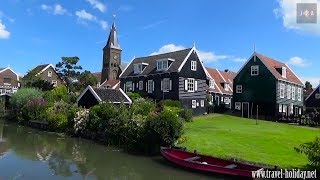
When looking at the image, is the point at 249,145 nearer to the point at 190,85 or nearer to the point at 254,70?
the point at 190,85

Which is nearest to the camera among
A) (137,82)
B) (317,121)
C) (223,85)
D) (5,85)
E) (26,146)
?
(26,146)

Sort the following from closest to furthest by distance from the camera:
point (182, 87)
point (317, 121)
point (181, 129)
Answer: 1. point (181, 129)
2. point (317, 121)
3. point (182, 87)

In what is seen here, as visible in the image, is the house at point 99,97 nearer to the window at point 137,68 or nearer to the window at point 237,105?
the window at point 137,68

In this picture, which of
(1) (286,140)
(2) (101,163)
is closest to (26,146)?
(2) (101,163)

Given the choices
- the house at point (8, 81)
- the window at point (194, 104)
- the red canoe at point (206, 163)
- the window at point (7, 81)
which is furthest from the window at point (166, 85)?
the window at point (7, 81)

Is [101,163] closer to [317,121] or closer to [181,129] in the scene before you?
[181,129]

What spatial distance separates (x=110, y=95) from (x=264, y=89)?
74.6 feet

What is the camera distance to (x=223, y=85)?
64250 mm

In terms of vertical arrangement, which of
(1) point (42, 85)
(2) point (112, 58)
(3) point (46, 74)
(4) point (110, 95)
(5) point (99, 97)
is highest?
(2) point (112, 58)

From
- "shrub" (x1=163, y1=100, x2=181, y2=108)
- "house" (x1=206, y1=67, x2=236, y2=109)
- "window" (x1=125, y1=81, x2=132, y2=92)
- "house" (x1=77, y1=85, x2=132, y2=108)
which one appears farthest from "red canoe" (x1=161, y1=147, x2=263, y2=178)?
"house" (x1=206, y1=67, x2=236, y2=109)

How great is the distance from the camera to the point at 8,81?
3236 inches

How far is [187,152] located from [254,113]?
30.3m

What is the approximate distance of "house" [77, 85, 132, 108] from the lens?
4259 cm

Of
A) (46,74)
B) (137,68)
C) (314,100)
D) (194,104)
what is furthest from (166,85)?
(46,74)
